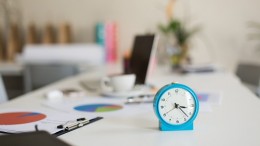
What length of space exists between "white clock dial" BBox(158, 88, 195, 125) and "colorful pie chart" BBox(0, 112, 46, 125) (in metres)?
0.41

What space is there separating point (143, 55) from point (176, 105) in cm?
80

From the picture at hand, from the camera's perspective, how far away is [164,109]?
1.05m

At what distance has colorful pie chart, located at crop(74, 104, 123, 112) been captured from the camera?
1325mm

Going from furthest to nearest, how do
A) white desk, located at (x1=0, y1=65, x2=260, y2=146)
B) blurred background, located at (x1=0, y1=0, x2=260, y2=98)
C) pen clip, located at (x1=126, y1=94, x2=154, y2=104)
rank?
blurred background, located at (x1=0, y1=0, x2=260, y2=98) → pen clip, located at (x1=126, y1=94, x2=154, y2=104) → white desk, located at (x1=0, y1=65, x2=260, y2=146)

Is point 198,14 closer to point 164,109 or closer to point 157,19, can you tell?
point 157,19

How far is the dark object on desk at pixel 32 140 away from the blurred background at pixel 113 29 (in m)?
2.21

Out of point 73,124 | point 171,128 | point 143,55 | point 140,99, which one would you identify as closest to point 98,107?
point 140,99

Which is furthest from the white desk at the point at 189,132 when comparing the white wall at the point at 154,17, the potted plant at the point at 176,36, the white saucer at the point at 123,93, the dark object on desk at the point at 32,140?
the white wall at the point at 154,17

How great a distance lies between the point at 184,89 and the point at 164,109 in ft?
0.27

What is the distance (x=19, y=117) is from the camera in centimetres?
120

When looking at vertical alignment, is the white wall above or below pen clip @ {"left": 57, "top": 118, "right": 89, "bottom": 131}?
above

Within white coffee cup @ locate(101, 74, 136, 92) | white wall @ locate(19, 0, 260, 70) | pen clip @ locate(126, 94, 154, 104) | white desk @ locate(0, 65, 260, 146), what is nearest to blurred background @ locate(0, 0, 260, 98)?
white wall @ locate(19, 0, 260, 70)

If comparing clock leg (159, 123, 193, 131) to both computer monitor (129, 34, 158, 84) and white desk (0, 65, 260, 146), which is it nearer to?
white desk (0, 65, 260, 146)

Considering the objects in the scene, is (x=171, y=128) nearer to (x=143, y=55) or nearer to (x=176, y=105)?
(x=176, y=105)
